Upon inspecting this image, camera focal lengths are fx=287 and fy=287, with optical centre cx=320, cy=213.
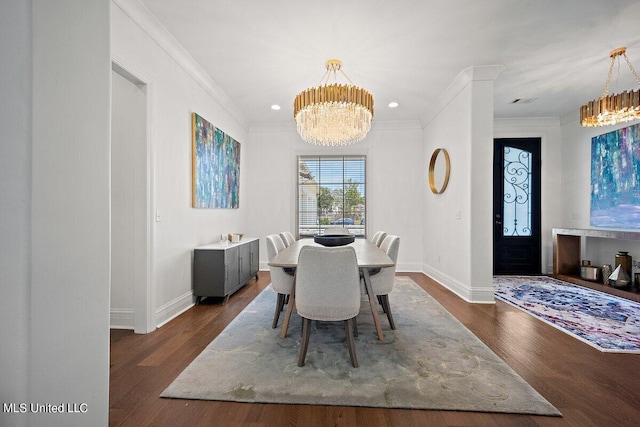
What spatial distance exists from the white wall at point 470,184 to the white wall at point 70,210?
3.74m

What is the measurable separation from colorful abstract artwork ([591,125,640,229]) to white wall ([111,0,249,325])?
5961mm

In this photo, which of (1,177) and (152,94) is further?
(152,94)

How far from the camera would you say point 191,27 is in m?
2.70

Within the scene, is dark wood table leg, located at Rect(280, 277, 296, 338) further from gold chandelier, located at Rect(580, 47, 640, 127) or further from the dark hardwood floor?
gold chandelier, located at Rect(580, 47, 640, 127)

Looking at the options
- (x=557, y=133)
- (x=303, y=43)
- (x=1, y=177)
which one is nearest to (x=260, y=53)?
(x=303, y=43)

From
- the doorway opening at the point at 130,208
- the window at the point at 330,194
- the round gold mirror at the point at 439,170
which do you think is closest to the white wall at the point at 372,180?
the window at the point at 330,194

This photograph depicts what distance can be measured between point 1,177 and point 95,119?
279mm

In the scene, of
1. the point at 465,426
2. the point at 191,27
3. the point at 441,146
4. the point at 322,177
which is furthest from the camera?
the point at 322,177

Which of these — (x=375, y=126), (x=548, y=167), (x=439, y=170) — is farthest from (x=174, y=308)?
(x=548, y=167)

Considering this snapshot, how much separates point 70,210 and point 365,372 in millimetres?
1872

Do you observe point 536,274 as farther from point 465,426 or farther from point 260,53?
point 260,53

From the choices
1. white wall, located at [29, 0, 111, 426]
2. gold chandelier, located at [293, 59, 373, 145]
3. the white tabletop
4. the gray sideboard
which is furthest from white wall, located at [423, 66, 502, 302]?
white wall, located at [29, 0, 111, 426]

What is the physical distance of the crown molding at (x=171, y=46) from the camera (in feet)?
7.79

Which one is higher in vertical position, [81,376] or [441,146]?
[441,146]
